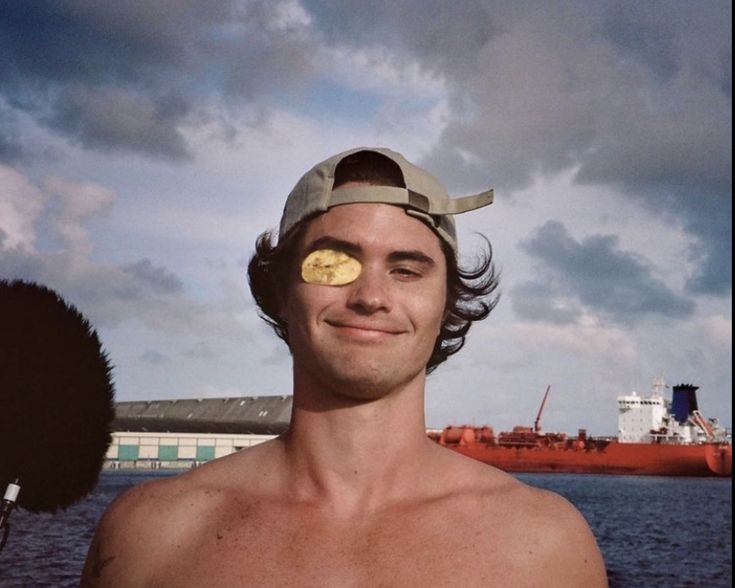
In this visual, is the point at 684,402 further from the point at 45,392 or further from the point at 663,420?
the point at 45,392

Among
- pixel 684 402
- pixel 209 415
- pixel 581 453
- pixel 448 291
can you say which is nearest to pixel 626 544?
pixel 448 291

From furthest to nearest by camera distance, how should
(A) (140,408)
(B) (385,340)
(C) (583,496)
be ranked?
(A) (140,408) → (C) (583,496) → (B) (385,340)

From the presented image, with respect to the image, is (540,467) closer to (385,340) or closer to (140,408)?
(140,408)

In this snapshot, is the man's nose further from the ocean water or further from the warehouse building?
the warehouse building

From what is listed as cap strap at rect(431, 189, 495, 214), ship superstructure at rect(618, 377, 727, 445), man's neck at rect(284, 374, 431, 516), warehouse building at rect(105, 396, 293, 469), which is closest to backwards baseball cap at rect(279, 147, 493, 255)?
cap strap at rect(431, 189, 495, 214)

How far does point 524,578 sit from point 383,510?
1.98 feet

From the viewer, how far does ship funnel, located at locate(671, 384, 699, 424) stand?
290 ft

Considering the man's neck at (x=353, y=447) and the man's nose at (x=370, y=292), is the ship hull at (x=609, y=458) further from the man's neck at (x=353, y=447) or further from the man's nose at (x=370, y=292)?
the man's nose at (x=370, y=292)

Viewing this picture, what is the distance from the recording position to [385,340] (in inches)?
122

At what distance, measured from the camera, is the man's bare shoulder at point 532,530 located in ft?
10.2

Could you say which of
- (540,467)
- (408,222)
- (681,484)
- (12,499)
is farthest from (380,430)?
(681,484)

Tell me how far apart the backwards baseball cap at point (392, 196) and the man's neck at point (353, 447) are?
0.69 m

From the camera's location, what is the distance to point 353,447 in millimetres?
3289

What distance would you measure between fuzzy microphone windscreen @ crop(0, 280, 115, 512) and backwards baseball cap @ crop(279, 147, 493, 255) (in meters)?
0.98
